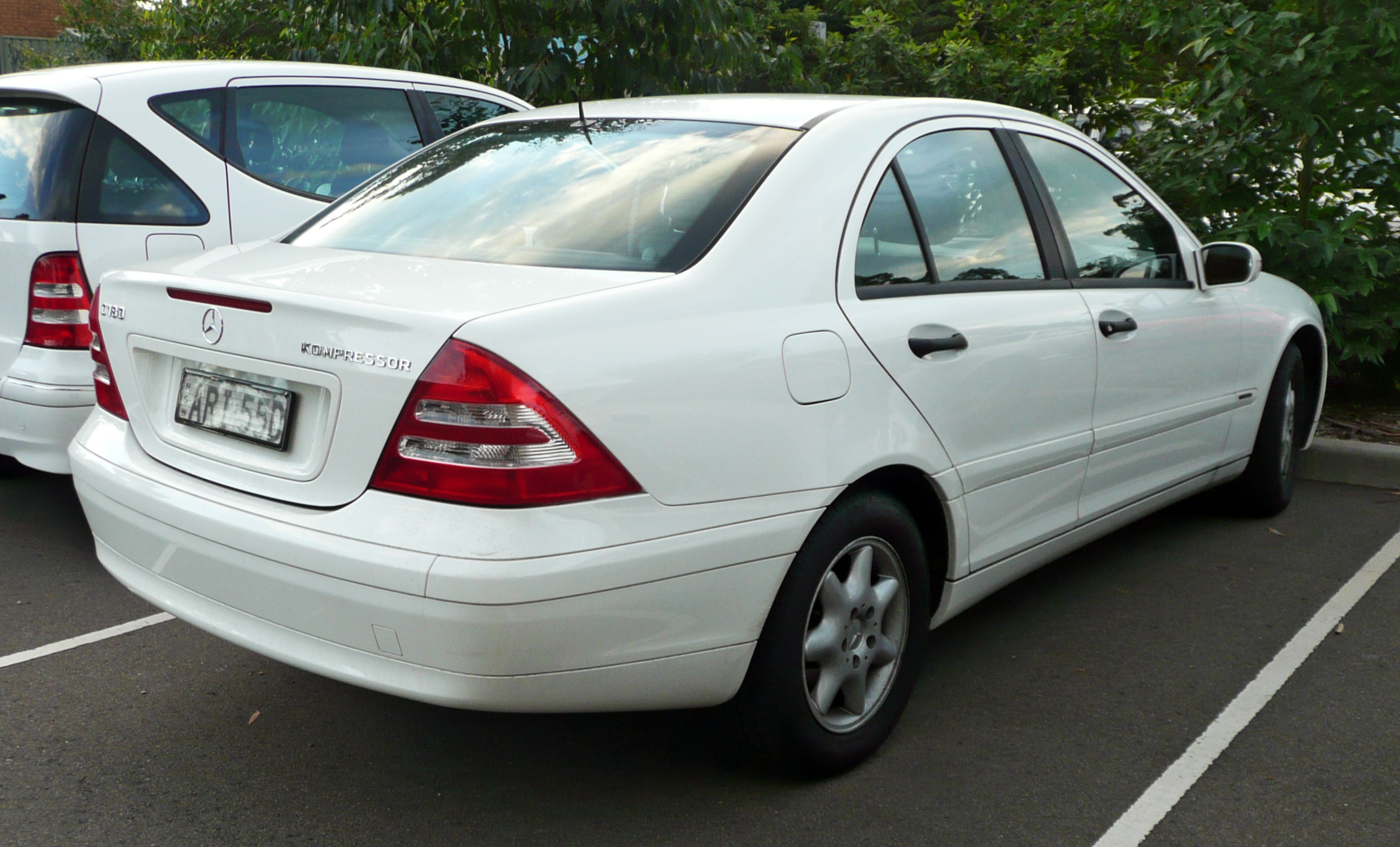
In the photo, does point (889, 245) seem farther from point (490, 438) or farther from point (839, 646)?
point (490, 438)

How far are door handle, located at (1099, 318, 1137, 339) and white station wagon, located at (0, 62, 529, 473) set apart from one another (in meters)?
3.17

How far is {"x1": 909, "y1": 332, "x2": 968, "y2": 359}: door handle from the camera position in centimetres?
299

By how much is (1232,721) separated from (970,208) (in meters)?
1.49

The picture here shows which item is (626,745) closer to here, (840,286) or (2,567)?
(840,286)

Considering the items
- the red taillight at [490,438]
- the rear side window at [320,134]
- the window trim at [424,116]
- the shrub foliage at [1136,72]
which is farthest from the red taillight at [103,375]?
the shrub foliage at [1136,72]

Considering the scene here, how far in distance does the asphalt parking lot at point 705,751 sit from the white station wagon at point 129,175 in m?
0.77

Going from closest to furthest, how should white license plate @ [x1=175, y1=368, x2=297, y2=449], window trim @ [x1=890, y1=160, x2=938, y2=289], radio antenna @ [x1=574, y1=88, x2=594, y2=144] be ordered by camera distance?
white license plate @ [x1=175, y1=368, x2=297, y2=449], window trim @ [x1=890, y1=160, x2=938, y2=289], radio antenna @ [x1=574, y1=88, x2=594, y2=144]

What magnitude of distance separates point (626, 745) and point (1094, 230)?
2.11m

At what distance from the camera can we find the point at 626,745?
3182 mm

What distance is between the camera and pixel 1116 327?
3752mm

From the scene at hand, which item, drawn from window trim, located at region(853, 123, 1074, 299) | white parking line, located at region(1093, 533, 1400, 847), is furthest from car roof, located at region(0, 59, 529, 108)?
white parking line, located at region(1093, 533, 1400, 847)

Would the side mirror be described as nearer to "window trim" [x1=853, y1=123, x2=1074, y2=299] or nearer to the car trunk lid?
"window trim" [x1=853, y1=123, x2=1074, y2=299]

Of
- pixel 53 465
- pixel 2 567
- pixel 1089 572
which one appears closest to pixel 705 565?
pixel 1089 572

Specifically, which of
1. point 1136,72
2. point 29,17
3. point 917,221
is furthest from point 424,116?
point 29,17
